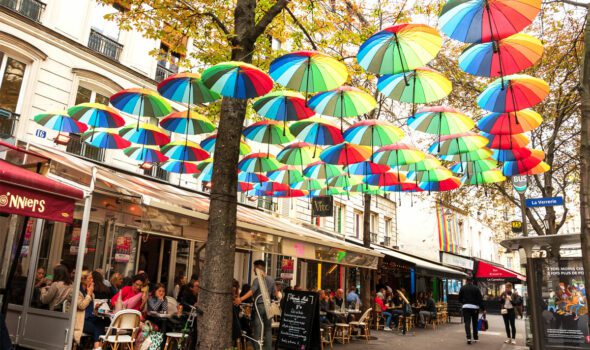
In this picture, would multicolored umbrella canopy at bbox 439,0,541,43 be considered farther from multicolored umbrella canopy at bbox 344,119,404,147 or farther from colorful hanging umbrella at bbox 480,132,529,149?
colorful hanging umbrella at bbox 480,132,529,149

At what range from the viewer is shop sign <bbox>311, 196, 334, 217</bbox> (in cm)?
1773

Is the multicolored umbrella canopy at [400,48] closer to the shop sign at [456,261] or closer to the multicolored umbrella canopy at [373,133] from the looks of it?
the multicolored umbrella canopy at [373,133]

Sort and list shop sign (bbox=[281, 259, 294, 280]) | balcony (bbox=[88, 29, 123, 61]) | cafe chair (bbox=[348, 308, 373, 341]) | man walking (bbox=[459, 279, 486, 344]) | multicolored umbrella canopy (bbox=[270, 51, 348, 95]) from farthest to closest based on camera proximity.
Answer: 1. shop sign (bbox=[281, 259, 294, 280])
2. man walking (bbox=[459, 279, 486, 344])
3. balcony (bbox=[88, 29, 123, 61])
4. cafe chair (bbox=[348, 308, 373, 341])
5. multicolored umbrella canopy (bbox=[270, 51, 348, 95])

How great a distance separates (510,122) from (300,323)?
567 centimetres

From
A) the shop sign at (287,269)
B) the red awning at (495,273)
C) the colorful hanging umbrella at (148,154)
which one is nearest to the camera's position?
the colorful hanging umbrella at (148,154)

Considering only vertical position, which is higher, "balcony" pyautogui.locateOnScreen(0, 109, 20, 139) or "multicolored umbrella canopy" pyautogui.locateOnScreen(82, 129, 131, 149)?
"balcony" pyautogui.locateOnScreen(0, 109, 20, 139)

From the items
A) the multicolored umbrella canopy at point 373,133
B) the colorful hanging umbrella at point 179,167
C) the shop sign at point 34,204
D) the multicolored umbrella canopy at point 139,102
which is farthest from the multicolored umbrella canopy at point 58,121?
the multicolored umbrella canopy at point 373,133

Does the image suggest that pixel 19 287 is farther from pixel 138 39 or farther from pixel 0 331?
pixel 138 39

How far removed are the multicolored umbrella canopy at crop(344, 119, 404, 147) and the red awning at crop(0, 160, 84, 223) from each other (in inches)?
210

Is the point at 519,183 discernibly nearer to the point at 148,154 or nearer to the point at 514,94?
the point at 514,94

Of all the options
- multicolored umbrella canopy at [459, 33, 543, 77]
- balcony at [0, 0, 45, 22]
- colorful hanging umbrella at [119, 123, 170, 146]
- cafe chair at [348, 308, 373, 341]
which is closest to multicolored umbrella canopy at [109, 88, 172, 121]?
colorful hanging umbrella at [119, 123, 170, 146]

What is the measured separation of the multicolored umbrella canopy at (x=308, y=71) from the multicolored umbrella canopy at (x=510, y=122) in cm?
348

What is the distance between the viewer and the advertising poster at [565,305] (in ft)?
26.8

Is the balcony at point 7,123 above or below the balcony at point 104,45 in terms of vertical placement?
below
